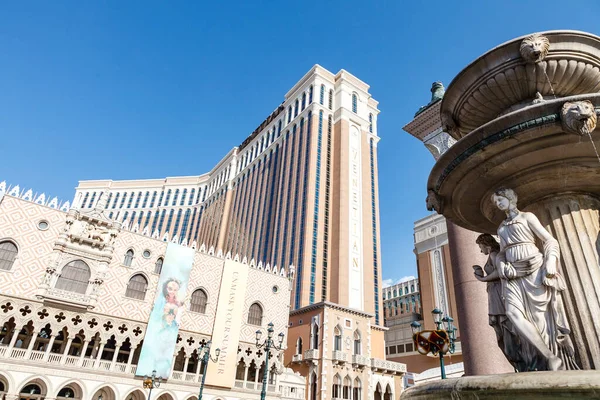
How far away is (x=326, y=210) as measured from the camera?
51781 millimetres

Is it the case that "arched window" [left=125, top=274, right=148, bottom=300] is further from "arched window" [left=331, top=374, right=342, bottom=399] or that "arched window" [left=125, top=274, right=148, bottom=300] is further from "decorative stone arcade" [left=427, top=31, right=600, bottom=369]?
"decorative stone arcade" [left=427, top=31, right=600, bottom=369]

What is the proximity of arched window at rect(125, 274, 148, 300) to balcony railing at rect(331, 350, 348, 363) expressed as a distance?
680 inches

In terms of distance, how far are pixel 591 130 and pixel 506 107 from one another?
185 cm

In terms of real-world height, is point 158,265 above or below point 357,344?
above

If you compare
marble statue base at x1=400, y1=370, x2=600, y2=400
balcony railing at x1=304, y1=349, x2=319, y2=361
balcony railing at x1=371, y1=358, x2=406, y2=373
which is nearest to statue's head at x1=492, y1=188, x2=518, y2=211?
marble statue base at x1=400, y1=370, x2=600, y2=400

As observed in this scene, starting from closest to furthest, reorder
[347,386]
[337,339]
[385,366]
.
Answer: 1. [347,386]
2. [337,339]
3. [385,366]

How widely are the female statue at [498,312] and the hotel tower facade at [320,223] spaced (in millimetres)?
27152

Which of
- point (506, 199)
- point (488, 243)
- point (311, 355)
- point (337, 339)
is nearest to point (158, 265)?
point (311, 355)

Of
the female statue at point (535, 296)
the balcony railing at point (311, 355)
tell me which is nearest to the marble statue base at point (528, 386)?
the female statue at point (535, 296)

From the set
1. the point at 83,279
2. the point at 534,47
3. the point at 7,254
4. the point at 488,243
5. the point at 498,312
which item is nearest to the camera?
the point at 498,312

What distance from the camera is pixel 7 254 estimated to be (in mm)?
22562

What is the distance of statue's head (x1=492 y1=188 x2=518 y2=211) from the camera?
14.4ft

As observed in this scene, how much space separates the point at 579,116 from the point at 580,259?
1.55 m

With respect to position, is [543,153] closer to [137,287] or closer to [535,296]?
[535,296]
